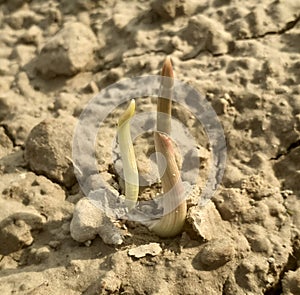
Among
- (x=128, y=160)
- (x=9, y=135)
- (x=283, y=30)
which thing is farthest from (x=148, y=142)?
(x=283, y=30)

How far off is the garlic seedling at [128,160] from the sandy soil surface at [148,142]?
0.12 m

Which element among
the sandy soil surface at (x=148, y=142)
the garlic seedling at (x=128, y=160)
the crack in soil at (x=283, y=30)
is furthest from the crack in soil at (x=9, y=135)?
the crack in soil at (x=283, y=30)

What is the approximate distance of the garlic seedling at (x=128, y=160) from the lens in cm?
176

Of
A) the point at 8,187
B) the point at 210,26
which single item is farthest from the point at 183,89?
the point at 8,187

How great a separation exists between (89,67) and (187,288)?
1.43 m

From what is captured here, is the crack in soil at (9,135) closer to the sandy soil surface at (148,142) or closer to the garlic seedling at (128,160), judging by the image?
the sandy soil surface at (148,142)

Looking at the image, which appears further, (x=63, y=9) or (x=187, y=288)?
(x=63, y=9)

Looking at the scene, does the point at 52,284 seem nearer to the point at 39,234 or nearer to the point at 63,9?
the point at 39,234

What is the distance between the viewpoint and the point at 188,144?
2.26 metres

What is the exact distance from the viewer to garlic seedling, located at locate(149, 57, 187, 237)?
5.78 feet

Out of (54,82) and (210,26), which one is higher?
(210,26)

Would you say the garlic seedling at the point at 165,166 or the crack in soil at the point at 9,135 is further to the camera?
the crack in soil at the point at 9,135

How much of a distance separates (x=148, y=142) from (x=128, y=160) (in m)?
0.45

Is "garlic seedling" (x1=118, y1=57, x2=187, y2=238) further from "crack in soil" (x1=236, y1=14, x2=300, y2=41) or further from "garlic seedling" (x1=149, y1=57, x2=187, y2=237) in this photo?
"crack in soil" (x1=236, y1=14, x2=300, y2=41)
